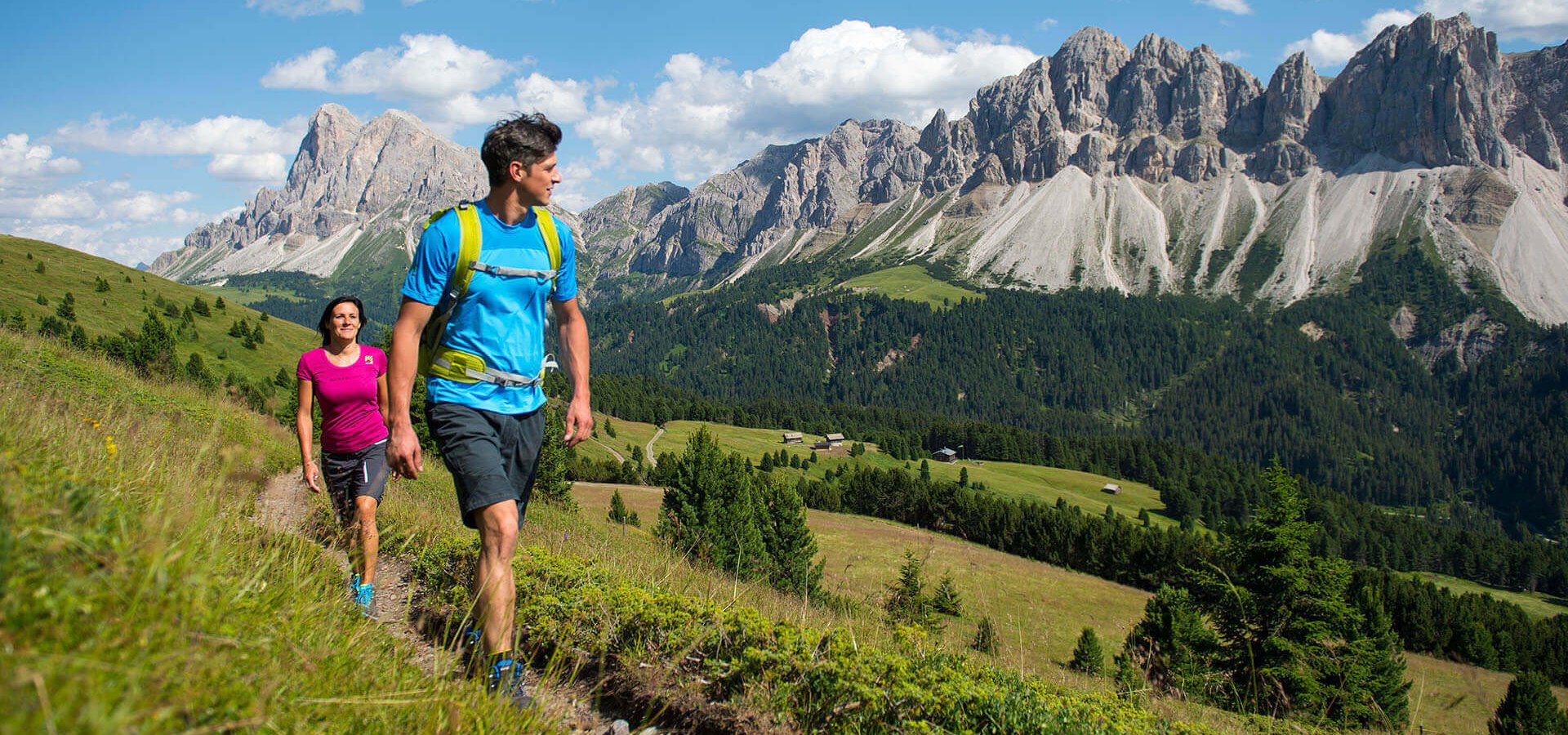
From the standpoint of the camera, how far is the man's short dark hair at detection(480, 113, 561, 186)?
14.6 ft

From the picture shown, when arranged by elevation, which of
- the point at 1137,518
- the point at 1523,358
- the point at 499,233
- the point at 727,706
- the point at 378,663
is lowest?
the point at 1137,518

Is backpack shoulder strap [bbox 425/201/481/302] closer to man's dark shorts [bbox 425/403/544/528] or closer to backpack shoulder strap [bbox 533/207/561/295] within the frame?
backpack shoulder strap [bbox 533/207/561/295]

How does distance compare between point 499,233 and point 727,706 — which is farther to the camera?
point 499,233

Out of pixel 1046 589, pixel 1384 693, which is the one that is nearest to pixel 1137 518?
pixel 1046 589

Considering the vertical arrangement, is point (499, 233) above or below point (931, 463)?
above

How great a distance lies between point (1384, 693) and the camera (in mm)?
23562

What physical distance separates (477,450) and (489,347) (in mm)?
619

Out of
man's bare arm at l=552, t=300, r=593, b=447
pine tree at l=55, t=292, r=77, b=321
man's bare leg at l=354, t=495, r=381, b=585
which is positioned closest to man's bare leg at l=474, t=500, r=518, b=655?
man's bare arm at l=552, t=300, r=593, b=447

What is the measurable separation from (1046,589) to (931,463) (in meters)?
80.5

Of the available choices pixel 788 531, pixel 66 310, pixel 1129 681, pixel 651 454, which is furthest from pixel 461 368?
pixel 651 454

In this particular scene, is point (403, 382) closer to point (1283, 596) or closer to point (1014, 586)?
point (1283, 596)

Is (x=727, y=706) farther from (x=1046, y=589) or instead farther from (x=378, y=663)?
(x=1046, y=589)

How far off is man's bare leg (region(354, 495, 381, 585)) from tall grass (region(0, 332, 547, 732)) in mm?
1165

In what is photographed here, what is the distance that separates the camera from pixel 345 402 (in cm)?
661
